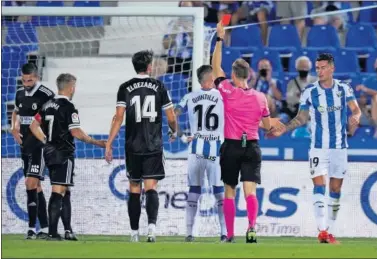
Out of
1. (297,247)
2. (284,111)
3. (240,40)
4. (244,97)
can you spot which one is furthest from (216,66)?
(240,40)

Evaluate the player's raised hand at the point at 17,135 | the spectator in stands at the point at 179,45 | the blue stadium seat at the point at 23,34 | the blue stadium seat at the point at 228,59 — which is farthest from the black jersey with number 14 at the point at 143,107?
the blue stadium seat at the point at 228,59

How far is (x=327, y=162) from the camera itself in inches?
533

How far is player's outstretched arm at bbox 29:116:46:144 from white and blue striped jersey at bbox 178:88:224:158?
1.60 meters

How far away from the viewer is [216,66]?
14.1 metres

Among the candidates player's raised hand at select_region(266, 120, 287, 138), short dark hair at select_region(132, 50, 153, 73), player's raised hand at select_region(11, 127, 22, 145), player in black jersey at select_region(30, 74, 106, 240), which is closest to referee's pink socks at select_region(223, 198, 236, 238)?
player's raised hand at select_region(266, 120, 287, 138)

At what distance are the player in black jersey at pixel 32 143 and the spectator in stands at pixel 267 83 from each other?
5.36 meters

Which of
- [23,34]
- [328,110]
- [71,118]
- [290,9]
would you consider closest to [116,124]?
[71,118]

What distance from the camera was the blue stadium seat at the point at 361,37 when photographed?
2048 centimetres

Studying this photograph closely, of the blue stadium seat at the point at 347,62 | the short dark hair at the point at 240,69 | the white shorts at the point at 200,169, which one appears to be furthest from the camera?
the blue stadium seat at the point at 347,62

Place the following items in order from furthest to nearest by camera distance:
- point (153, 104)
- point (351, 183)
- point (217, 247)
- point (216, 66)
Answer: point (351, 183) → point (216, 66) → point (153, 104) → point (217, 247)

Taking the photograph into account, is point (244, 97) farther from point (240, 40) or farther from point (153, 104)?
point (240, 40)

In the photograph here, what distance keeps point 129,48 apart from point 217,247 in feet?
28.3

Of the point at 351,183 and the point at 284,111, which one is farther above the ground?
the point at 284,111

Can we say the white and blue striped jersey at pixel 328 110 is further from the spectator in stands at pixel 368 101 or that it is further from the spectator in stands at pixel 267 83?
the spectator in stands at pixel 267 83
